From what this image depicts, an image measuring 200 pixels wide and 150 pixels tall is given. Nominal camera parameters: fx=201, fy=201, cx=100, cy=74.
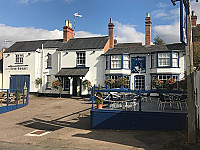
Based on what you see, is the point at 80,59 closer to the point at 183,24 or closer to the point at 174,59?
the point at 174,59

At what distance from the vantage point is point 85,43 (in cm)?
2623

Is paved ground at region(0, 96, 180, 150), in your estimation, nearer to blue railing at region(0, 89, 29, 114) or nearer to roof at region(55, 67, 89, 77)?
blue railing at region(0, 89, 29, 114)

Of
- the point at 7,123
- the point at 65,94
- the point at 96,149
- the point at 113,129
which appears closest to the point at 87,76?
the point at 65,94

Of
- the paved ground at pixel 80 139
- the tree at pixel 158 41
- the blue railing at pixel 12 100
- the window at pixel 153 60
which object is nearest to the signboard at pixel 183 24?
the paved ground at pixel 80 139

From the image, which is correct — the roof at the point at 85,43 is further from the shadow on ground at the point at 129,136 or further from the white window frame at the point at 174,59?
the shadow on ground at the point at 129,136

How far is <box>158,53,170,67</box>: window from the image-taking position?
21592mm

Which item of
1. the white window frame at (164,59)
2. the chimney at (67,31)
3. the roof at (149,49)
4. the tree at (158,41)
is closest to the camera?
the white window frame at (164,59)

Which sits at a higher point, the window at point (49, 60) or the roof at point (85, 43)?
the roof at point (85, 43)

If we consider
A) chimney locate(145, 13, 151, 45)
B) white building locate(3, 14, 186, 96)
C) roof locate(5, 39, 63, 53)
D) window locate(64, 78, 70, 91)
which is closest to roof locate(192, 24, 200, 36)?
white building locate(3, 14, 186, 96)

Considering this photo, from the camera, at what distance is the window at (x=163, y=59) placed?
21.6m

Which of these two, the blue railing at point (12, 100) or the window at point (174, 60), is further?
the window at point (174, 60)

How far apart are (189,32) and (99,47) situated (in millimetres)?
17868

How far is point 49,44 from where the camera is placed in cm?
2814

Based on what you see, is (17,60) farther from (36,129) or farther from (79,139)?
(79,139)
